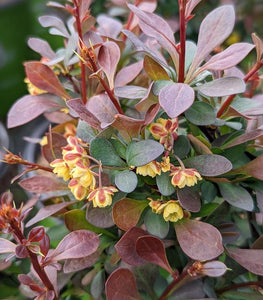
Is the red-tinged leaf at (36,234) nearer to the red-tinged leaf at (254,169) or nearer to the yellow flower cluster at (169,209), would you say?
the yellow flower cluster at (169,209)

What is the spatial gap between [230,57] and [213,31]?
4cm

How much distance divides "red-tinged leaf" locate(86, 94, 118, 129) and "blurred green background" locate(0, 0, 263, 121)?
2.85 feet

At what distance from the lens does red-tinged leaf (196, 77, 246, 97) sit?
457 millimetres

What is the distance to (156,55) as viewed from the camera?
51cm

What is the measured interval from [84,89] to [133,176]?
0.18 m

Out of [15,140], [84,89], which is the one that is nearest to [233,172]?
[84,89]

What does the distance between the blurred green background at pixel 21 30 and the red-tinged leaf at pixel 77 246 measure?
3.15 ft

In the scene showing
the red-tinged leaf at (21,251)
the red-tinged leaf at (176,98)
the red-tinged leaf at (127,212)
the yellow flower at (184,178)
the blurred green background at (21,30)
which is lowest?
the blurred green background at (21,30)

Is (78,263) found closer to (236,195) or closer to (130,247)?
(130,247)

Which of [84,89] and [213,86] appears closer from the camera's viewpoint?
[213,86]

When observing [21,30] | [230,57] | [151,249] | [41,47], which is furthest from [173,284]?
[21,30]

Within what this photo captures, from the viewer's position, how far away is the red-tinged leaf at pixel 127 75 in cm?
59

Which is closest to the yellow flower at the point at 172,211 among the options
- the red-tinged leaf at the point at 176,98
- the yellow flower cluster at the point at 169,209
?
the yellow flower cluster at the point at 169,209

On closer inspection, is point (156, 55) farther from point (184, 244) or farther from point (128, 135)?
point (184, 244)
